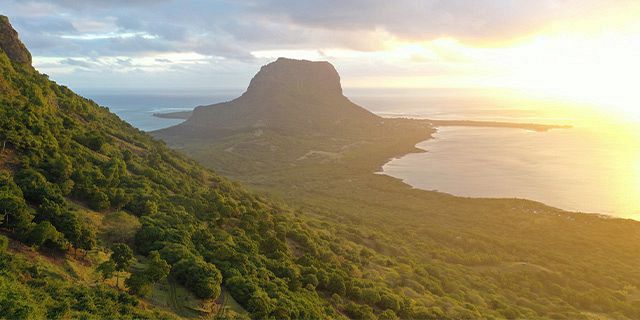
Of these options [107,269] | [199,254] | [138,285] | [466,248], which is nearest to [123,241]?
[199,254]

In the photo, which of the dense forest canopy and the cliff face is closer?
the dense forest canopy

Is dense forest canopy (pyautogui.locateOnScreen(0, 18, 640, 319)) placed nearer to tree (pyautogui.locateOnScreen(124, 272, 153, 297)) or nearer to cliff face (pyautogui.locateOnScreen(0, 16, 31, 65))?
tree (pyautogui.locateOnScreen(124, 272, 153, 297))

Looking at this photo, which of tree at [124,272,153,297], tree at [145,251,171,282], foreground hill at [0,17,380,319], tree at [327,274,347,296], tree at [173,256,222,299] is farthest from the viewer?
tree at [327,274,347,296]

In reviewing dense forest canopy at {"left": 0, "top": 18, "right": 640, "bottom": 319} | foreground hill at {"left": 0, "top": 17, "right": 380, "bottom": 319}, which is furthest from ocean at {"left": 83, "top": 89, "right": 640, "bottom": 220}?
foreground hill at {"left": 0, "top": 17, "right": 380, "bottom": 319}

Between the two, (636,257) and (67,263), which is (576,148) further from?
(67,263)

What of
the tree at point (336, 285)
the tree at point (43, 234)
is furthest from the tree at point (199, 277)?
the tree at point (336, 285)

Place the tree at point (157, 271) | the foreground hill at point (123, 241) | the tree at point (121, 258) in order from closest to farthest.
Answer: the foreground hill at point (123, 241) → the tree at point (121, 258) → the tree at point (157, 271)

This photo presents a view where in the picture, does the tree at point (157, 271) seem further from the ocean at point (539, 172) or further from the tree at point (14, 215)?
the ocean at point (539, 172)
